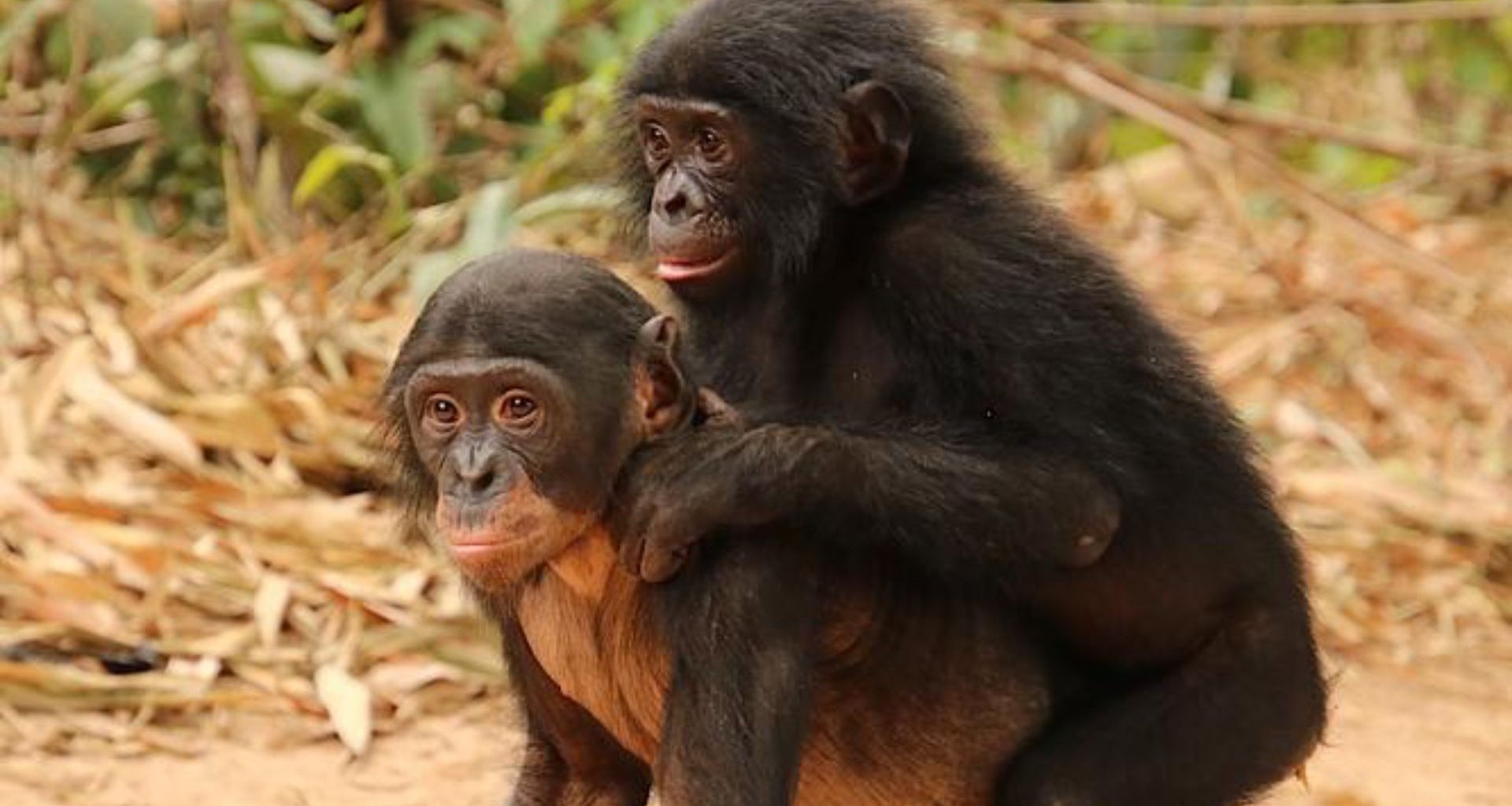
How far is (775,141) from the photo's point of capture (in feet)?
16.3

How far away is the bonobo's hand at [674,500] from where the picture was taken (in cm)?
432

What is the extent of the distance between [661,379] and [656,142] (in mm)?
795

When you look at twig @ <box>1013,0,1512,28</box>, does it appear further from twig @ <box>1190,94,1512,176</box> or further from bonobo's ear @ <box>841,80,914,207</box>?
bonobo's ear @ <box>841,80,914,207</box>

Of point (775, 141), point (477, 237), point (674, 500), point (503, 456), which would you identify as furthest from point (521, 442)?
point (477, 237)

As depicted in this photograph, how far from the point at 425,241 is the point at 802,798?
4.11 m

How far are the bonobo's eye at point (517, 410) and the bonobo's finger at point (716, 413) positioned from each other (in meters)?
0.39

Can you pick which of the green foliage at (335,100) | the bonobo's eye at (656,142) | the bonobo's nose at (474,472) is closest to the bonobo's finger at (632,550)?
the bonobo's nose at (474,472)

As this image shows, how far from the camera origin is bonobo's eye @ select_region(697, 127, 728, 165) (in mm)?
4984

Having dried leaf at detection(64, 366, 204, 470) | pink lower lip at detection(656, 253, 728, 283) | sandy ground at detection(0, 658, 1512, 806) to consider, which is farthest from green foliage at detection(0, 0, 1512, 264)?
pink lower lip at detection(656, 253, 728, 283)

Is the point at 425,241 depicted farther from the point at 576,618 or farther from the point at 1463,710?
the point at 576,618

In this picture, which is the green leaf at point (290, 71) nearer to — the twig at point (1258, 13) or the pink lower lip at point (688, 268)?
the twig at point (1258, 13)

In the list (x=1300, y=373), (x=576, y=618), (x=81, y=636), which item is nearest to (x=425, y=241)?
(x=81, y=636)

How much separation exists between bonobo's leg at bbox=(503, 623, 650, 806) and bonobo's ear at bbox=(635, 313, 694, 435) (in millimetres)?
601

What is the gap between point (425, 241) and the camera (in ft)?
28.1
